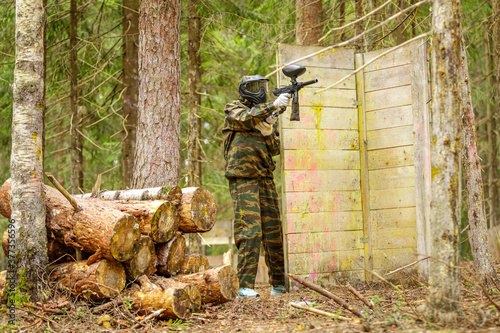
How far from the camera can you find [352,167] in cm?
631

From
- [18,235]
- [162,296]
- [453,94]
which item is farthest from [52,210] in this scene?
[453,94]

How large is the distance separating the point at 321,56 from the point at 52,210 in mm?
3736

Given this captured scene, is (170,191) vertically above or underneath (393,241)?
above

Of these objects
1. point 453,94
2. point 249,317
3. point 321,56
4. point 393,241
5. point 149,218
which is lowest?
point 249,317

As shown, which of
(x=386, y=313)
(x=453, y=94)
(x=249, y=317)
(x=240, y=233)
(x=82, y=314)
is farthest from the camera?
(x=240, y=233)

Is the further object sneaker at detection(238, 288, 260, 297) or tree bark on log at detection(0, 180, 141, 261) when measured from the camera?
sneaker at detection(238, 288, 260, 297)

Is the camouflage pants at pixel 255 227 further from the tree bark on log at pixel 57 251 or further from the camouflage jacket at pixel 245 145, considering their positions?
the tree bark on log at pixel 57 251

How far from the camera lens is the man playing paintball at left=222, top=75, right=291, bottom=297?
559 cm

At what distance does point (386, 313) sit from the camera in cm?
389

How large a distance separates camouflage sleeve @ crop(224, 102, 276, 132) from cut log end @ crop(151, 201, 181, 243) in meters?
1.37

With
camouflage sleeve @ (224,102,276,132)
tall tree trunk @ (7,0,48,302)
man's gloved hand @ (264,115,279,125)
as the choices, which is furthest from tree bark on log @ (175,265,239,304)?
man's gloved hand @ (264,115,279,125)

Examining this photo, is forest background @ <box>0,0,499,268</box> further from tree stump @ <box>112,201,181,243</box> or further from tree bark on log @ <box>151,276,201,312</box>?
tree bark on log @ <box>151,276,201,312</box>

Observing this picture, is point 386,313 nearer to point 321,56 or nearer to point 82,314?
point 82,314

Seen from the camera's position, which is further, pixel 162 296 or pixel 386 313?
pixel 162 296
